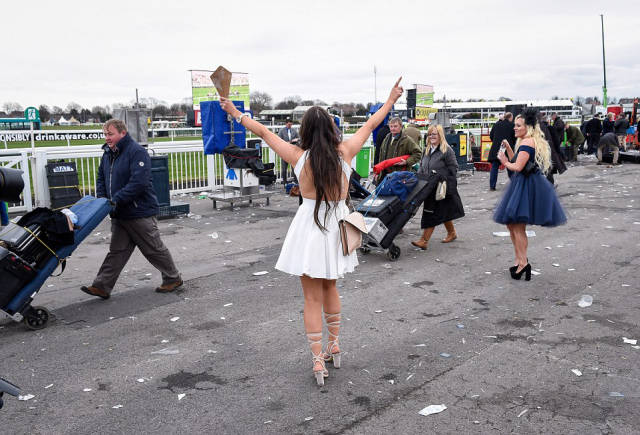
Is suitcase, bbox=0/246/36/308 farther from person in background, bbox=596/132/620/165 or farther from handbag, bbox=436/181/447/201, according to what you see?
person in background, bbox=596/132/620/165

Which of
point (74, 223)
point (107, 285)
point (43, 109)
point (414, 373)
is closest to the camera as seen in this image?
point (414, 373)

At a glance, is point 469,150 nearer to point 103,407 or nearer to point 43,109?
point 103,407

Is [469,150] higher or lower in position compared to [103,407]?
higher

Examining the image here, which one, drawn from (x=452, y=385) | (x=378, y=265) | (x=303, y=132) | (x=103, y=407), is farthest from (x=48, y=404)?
(x=378, y=265)

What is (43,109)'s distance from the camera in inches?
3233

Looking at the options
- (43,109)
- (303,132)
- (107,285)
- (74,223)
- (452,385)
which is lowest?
(452,385)

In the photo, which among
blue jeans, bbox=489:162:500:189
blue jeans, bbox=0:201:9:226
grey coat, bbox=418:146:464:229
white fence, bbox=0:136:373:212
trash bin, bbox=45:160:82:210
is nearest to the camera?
grey coat, bbox=418:146:464:229

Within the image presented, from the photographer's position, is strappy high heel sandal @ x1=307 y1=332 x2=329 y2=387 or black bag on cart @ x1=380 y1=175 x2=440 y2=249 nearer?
strappy high heel sandal @ x1=307 y1=332 x2=329 y2=387

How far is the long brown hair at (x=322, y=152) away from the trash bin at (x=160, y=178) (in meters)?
7.95

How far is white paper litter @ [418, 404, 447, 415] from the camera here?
3.82 meters

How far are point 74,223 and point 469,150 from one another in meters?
19.5

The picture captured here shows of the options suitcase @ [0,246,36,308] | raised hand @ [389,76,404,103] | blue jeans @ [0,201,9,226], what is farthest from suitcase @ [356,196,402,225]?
blue jeans @ [0,201,9,226]

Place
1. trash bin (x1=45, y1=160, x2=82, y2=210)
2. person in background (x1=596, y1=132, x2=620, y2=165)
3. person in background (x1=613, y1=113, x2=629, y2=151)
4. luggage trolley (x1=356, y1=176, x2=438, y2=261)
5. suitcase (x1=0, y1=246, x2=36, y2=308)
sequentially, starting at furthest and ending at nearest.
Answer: person in background (x1=613, y1=113, x2=629, y2=151), person in background (x1=596, y1=132, x2=620, y2=165), trash bin (x1=45, y1=160, x2=82, y2=210), luggage trolley (x1=356, y1=176, x2=438, y2=261), suitcase (x1=0, y1=246, x2=36, y2=308)

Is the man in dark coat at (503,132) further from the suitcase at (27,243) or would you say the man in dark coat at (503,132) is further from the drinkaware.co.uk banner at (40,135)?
the drinkaware.co.uk banner at (40,135)
